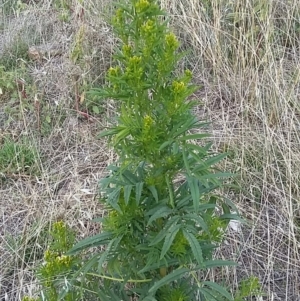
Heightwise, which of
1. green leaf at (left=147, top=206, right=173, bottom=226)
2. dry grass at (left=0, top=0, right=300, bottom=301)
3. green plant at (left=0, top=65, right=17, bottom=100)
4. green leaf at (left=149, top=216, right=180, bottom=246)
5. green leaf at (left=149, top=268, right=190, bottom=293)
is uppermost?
green leaf at (left=147, top=206, right=173, bottom=226)

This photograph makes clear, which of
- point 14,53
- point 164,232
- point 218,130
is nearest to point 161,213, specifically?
point 164,232

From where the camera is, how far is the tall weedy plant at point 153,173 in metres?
1.21

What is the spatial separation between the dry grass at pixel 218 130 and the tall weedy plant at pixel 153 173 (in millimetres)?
Result: 580

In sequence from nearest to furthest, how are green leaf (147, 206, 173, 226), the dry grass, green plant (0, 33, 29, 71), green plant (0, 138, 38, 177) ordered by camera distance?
1. green leaf (147, 206, 173, 226)
2. the dry grass
3. green plant (0, 138, 38, 177)
4. green plant (0, 33, 29, 71)

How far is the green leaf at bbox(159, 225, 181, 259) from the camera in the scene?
1251 mm

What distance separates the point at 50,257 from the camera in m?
1.43

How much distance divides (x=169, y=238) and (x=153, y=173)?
0.16 m

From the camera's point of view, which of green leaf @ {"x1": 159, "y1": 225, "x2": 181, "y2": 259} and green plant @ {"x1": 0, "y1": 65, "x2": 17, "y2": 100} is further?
green plant @ {"x1": 0, "y1": 65, "x2": 17, "y2": 100}

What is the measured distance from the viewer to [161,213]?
1.29 m

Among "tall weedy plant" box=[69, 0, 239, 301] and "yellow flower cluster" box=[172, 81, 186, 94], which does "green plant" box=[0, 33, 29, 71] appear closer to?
"tall weedy plant" box=[69, 0, 239, 301]

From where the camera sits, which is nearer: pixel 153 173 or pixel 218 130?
pixel 153 173

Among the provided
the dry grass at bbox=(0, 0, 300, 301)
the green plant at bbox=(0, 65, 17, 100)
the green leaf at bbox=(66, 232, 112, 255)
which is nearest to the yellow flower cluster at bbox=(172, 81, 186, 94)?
the green leaf at bbox=(66, 232, 112, 255)

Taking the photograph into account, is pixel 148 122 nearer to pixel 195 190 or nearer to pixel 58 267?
pixel 195 190

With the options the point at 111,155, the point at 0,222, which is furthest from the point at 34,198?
the point at 111,155
